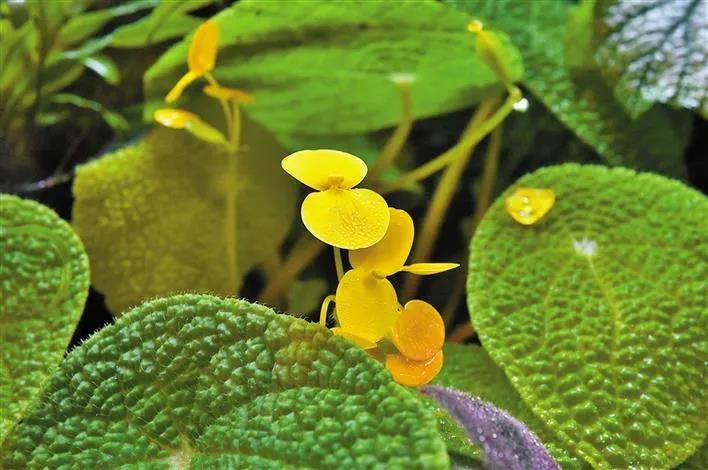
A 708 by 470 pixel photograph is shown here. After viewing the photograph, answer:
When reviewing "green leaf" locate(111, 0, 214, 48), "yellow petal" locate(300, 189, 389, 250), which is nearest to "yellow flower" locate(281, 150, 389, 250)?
"yellow petal" locate(300, 189, 389, 250)

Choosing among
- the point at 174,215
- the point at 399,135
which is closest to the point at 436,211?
the point at 399,135

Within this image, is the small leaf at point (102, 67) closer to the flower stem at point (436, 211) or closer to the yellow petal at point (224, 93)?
the yellow petal at point (224, 93)

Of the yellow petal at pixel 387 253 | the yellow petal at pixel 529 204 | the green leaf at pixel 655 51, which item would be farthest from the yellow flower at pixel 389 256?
the green leaf at pixel 655 51

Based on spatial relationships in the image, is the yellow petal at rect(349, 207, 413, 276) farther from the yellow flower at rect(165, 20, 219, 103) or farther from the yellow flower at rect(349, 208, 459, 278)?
the yellow flower at rect(165, 20, 219, 103)

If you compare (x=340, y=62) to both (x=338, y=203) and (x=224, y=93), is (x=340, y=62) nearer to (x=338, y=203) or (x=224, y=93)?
(x=224, y=93)

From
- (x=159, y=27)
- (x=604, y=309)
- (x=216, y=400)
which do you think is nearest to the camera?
(x=216, y=400)

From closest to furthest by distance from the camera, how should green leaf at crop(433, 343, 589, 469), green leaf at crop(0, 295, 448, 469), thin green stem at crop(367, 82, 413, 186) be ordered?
green leaf at crop(0, 295, 448, 469), green leaf at crop(433, 343, 589, 469), thin green stem at crop(367, 82, 413, 186)
